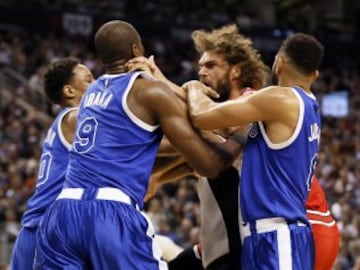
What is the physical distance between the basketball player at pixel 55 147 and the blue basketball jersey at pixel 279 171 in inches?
47.9

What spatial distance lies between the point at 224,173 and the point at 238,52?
27.8 inches

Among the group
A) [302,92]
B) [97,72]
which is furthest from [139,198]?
[97,72]

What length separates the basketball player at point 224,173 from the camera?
5980 mm

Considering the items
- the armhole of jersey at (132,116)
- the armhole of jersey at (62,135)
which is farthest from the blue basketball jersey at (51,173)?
the armhole of jersey at (132,116)

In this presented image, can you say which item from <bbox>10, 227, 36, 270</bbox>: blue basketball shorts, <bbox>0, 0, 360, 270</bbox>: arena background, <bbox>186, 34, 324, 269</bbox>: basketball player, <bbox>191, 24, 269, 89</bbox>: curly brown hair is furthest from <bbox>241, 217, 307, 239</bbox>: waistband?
<bbox>0, 0, 360, 270</bbox>: arena background

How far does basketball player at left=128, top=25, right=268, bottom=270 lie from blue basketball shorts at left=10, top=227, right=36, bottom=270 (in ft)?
3.47

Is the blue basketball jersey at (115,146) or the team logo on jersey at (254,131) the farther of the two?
the team logo on jersey at (254,131)

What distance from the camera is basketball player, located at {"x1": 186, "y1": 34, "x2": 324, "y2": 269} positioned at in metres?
5.38

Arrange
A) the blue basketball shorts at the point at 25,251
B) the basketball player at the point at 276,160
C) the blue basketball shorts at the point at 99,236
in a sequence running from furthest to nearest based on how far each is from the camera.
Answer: the blue basketball shorts at the point at 25,251, the basketball player at the point at 276,160, the blue basketball shorts at the point at 99,236

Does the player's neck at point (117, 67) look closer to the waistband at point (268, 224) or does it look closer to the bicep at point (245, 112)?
the bicep at point (245, 112)

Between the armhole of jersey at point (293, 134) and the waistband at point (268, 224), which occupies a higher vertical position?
the armhole of jersey at point (293, 134)

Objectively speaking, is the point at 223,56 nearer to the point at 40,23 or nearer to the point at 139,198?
the point at 139,198

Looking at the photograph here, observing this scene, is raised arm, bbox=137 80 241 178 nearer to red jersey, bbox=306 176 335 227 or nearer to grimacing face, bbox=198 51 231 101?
grimacing face, bbox=198 51 231 101

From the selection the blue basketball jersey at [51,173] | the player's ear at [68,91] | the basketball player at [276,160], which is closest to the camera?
the basketball player at [276,160]
